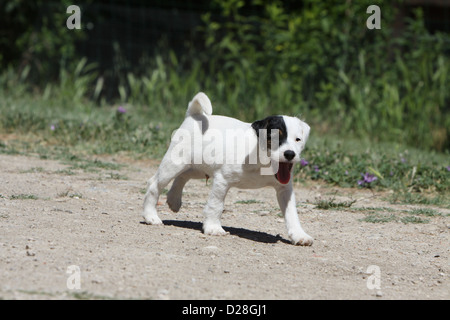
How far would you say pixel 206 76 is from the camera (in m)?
12.1

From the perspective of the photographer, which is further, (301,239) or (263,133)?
(301,239)

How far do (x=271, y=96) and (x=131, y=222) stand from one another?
20.0 ft

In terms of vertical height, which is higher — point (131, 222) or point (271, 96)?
point (271, 96)

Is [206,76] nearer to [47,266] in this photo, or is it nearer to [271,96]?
[271,96]

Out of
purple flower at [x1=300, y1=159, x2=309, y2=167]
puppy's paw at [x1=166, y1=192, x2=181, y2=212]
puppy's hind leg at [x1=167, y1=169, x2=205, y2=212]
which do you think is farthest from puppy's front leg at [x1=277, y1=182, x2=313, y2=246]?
purple flower at [x1=300, y1=159, x2=309, y2=167]

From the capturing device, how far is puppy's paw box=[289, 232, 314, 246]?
507 cm

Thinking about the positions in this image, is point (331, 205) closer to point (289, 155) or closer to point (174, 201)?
point (174, 201)

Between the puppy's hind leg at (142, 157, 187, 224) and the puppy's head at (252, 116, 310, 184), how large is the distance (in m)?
0.72

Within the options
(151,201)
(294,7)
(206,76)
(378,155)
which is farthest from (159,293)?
(294,7)

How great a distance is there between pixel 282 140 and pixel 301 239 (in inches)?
30.2

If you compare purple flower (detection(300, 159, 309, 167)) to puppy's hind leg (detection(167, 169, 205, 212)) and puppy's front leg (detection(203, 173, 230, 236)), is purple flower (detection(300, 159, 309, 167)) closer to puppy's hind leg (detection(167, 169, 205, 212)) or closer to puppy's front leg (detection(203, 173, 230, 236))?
puppy's hind leg (detection(167, 169, 205, 212))

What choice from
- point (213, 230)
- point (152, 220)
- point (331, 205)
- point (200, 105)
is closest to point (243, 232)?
point (213, 230)

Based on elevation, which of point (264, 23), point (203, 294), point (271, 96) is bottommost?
point (203, 294)

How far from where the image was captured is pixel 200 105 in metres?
5.32
